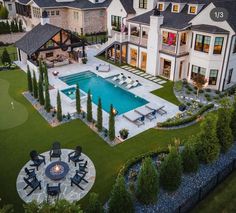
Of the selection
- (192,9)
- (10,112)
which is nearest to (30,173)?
(10,112)

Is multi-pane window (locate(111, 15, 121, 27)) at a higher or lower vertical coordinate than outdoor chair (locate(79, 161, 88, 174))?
higher

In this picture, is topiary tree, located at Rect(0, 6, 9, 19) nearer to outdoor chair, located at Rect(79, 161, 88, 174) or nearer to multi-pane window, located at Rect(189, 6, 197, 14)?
multi-pane window, located at Rect(189, 6, 197, 14)

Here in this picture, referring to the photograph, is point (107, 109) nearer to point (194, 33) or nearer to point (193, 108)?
point (193, 108)

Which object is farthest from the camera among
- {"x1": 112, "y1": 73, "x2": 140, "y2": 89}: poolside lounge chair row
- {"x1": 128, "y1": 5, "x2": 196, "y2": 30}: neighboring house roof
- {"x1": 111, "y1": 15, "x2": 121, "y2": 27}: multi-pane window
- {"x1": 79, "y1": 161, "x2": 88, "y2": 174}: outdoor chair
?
{"x1": 111, "y1": 15, "x2": 121, "y2": 27}: multi-pane window

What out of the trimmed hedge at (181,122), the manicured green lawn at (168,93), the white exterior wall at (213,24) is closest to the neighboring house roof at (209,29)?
the white exterior wall at (213,24)

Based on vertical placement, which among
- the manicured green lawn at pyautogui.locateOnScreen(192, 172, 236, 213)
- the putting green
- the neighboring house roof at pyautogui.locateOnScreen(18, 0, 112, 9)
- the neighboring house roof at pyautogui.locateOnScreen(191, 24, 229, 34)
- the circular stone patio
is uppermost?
the neighboring house roof at pyautogui.locateOnScreen(18, 0, 112, 9)

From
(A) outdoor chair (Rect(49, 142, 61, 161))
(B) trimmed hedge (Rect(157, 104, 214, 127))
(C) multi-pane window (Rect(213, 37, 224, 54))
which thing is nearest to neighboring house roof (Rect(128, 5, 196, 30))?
(C) multi-pane window (Rect(213, 37, 224, 54))

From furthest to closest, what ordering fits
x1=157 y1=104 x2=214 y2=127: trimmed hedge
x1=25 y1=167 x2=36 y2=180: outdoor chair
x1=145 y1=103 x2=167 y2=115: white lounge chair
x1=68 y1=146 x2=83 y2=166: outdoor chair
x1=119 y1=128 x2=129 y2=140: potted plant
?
x1=145 y1=103 x2=167 y2=115: white lounge chair, x1=157 y1=104 x2=214 y2=127: trimmed hedge, x1=119 y1=128 x2=129 y2=140: potted plant, x1=68 y1=146 x2=83 y2=166: outdoor chair, x1=25 y1=167 x2=36 y2=180: outdoor chair

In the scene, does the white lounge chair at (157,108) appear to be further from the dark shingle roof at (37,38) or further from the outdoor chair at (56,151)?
the dark shingle roof at (37,38)
